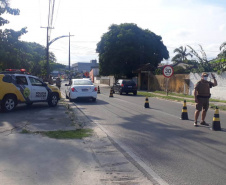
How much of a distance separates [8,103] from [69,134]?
600cm

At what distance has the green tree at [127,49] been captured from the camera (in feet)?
131

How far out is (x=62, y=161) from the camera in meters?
6.15

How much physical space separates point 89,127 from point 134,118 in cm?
274

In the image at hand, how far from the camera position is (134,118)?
12.2 metres

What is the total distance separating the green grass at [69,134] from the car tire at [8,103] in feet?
17.5

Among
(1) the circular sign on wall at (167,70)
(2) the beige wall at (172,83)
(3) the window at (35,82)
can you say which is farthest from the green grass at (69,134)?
(2) the beige wall at (172,83)

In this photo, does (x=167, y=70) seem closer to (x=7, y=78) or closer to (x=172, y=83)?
(x=172, y=83)

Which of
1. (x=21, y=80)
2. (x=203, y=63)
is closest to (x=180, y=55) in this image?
(x=203, y=63)

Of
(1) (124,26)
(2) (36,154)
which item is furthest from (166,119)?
(1) (124,26)

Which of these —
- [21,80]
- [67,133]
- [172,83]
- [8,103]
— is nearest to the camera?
[67,133]

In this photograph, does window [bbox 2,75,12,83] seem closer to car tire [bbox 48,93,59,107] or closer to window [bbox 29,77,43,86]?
window [bbox 29,77,43,86]

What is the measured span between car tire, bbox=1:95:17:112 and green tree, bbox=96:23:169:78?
27.0 m

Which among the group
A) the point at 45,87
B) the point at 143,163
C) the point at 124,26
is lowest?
the point at 143,163

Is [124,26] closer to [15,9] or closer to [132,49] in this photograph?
[132,49]
